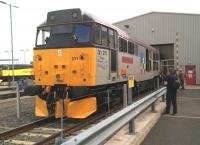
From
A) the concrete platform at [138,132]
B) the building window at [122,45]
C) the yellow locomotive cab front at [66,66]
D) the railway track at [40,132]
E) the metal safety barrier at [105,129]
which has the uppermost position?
the building window at [122,45]

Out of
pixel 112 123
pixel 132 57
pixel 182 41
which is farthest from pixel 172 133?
pixel 182 41

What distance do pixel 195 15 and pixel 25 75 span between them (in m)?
22.1

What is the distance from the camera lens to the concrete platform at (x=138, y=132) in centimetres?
863

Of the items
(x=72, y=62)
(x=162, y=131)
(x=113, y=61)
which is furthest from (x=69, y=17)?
(x=162, y=131)

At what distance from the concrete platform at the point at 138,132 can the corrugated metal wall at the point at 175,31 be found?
27869 millimetres

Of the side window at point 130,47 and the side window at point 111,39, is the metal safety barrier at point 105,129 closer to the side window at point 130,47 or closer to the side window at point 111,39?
the side window at point 111,39

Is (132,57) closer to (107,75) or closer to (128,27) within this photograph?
(107,75)

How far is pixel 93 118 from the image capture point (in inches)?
528

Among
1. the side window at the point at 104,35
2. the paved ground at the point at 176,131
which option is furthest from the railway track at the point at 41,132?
the side window at the point at 104,35

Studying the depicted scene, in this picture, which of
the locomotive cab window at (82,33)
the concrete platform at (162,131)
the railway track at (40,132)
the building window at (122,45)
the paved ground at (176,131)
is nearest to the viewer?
the concrete platform at (162,131)

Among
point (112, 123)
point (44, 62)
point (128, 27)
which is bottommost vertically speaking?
point (112, 123)

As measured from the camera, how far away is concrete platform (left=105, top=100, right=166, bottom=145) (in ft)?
28.3

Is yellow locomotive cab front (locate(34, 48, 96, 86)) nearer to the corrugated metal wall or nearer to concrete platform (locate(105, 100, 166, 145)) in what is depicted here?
concrete platform (locate(105, 100, 166, 145))

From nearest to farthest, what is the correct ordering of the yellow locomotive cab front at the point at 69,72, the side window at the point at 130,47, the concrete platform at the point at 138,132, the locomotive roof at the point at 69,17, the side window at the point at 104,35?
the concrete platform at the point at 138,132 → the yellow locomotive cab front at the point at 69,72 → the locomotive roof at the point at 69,17 → the side window at the point at 104,35 → the side window at the point at 130,47
